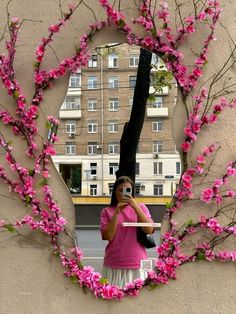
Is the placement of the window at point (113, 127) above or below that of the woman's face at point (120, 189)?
above

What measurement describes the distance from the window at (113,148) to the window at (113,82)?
0.38m

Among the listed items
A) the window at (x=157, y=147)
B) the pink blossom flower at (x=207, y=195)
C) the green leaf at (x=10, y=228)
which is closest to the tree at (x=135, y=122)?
the window at (x=157, y=147)

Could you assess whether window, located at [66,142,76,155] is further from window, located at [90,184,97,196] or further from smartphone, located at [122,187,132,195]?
smartphone, located at [122,187,132,195]

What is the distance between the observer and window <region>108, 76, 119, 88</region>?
9.92 ft

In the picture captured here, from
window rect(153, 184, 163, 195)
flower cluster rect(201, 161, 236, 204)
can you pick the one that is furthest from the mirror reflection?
flower cluster rect(201, 161, 236, 204)

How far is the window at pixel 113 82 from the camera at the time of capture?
9.92 feet

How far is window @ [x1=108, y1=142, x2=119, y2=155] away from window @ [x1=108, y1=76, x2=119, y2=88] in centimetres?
38

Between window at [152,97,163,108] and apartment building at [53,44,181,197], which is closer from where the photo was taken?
apartment building at [53,44,181,197]

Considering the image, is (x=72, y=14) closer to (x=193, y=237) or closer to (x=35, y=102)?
(x=35, y=102)

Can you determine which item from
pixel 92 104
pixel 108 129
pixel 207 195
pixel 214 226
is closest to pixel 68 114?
pixel 92 104

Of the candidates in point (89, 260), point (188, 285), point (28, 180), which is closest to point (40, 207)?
point (28, 180)

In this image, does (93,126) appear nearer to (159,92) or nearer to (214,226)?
(159,92)

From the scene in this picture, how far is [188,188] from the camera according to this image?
9.92 ft

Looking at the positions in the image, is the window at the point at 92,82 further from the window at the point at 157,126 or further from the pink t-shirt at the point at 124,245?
the pink t-shirt at the point at 124,245
